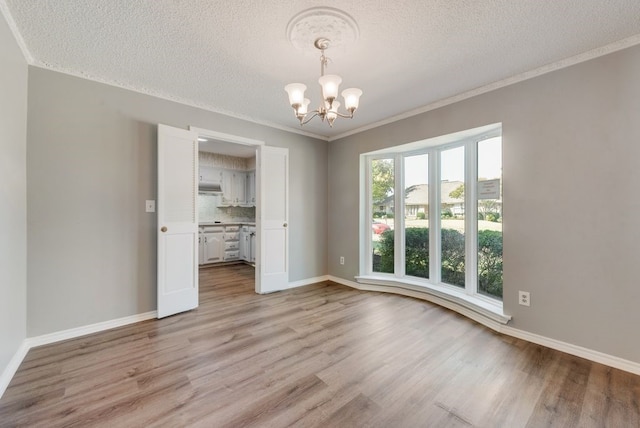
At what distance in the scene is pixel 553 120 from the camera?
2.27 metres

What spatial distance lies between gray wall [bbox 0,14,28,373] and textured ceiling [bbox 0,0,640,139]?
274 mm

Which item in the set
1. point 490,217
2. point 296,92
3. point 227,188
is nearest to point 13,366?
point 296,92

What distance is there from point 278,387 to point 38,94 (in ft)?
10.2

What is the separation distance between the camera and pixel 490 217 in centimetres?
292

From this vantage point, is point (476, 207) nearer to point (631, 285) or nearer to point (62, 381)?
point (631, 285)

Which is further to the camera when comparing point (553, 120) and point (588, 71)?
point (553, 120)

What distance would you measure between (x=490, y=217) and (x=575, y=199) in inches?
31.7

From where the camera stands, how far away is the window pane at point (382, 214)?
3975 millimetres

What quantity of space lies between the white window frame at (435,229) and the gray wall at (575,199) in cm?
30

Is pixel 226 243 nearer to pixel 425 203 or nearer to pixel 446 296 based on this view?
pixel 425 203

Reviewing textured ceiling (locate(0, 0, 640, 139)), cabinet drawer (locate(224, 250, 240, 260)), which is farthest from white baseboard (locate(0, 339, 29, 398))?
cabinet drawer (locate(224, 250, 240, 260))

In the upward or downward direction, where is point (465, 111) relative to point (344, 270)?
upward

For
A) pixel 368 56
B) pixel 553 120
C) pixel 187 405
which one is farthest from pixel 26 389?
pixel 553 120

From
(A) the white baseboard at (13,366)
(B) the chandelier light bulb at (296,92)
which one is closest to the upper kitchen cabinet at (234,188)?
(A) the white baseboard at (13,366)
